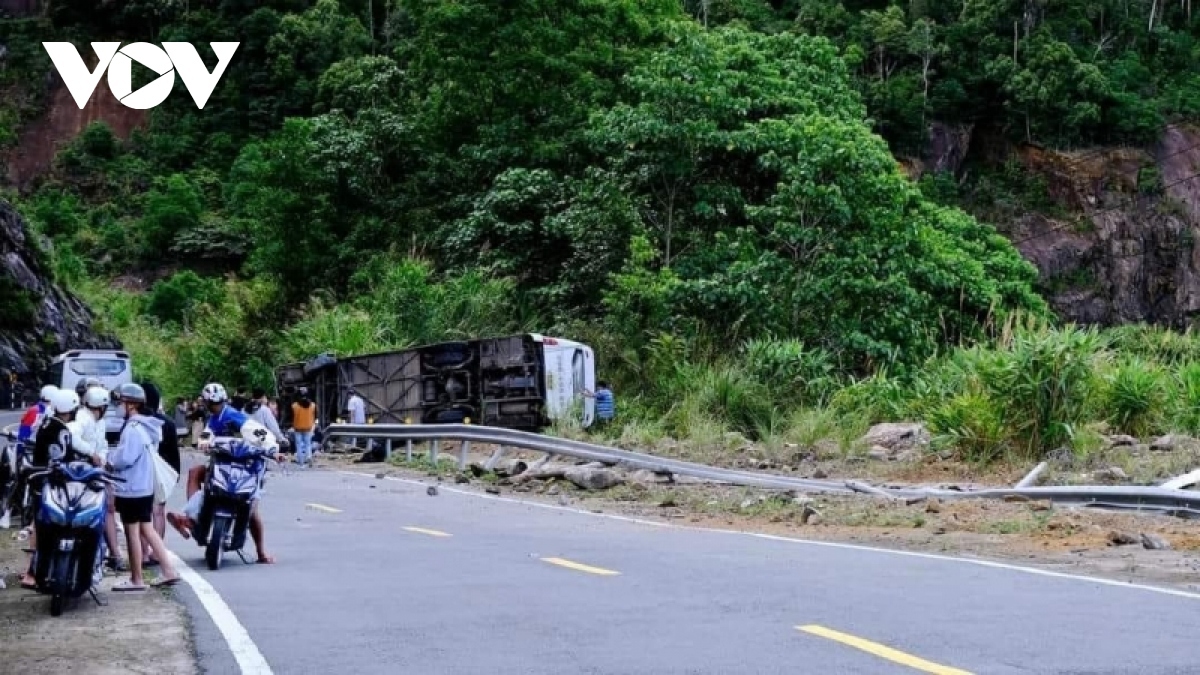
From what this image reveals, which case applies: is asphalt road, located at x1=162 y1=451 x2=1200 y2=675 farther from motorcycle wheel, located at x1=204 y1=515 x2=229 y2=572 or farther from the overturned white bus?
the overturned white bus

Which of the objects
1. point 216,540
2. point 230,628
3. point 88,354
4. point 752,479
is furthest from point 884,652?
point 88,354

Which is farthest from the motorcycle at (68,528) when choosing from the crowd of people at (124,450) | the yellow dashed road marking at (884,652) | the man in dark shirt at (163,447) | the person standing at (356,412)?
the person standing at (356,412)

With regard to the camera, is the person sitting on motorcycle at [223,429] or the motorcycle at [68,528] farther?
the person sitting on motorcycle at [223,429]

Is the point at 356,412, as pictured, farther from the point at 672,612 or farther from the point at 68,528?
the point at 672,612

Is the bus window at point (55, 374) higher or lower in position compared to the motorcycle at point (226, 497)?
higher

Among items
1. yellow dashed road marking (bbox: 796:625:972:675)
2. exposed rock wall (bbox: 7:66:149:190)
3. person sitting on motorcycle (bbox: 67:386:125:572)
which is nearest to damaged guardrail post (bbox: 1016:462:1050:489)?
yellow dashed road marking (bbox: 796:625:972:675)

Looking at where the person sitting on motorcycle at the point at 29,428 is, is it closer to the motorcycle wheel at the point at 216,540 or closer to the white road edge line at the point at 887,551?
the motorcycle wheel at the point at 216,540

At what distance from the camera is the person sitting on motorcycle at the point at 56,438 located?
10.6m

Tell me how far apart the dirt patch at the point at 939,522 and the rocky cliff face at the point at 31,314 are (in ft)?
127

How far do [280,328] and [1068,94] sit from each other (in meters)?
51.4

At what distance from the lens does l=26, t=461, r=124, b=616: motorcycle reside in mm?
10438

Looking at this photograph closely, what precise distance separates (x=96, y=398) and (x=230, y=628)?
2.81 meters

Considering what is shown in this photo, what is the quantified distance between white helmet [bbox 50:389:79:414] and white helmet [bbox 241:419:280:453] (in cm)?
234

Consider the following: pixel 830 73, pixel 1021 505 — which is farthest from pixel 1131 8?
pixel 1021 505
